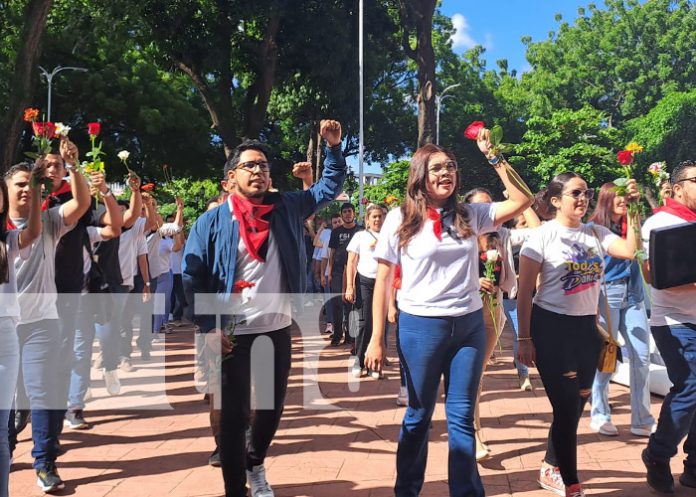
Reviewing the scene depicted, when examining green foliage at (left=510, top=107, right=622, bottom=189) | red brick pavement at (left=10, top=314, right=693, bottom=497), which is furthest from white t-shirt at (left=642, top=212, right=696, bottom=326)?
green foliage at (left=510, top=107, right=622, bottom=189)

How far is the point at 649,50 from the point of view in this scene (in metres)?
48.0

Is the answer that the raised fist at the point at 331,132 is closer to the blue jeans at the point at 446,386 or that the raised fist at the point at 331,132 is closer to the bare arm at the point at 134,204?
the blue jeans at the point at 446,386

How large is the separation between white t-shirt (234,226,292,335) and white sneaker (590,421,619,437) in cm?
290

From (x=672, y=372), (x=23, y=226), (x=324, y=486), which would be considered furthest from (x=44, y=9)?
(x=672, y=372)

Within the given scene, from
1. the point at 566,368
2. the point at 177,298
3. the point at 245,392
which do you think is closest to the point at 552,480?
the point at 566,368

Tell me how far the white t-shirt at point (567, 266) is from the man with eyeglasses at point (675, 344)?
34 centimetres

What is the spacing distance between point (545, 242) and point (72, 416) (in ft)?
13.0

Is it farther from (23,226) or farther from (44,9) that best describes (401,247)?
(44,9)

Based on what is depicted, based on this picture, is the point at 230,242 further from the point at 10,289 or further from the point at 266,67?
the point at 266,67

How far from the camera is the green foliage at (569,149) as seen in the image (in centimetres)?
3350

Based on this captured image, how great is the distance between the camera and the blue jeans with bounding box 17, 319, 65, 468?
433 centimetres

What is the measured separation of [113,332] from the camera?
6910 millimetres

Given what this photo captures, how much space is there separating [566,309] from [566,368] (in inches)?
12.5

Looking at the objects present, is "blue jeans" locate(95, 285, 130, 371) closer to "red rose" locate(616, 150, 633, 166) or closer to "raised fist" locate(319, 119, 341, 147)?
"raised fist" locate(319, 119, 341, 147)
